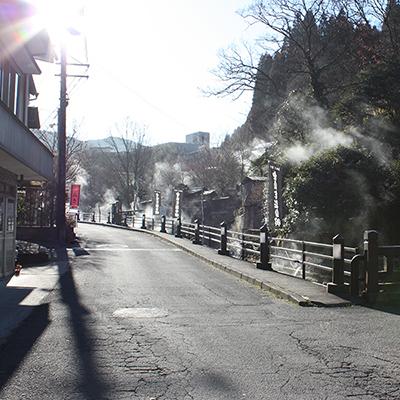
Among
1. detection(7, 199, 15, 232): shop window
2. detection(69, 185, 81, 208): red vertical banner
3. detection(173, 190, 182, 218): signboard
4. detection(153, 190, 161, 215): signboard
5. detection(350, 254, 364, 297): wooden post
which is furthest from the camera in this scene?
detection(153, 190, 161, 215): signboard

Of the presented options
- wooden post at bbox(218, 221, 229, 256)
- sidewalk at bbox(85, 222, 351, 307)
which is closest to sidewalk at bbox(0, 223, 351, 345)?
sidewalk at bbox(85, 222, 351, 307)

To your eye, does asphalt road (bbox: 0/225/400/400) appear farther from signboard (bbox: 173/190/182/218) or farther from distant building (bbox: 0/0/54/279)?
signboard (bbox: 173/190/182/218)

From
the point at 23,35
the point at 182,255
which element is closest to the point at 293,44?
the point at 182,255

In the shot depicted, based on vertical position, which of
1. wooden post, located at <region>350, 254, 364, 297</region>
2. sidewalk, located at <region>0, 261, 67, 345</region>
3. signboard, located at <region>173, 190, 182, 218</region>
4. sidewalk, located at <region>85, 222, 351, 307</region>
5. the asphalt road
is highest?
signboard, located at <region>173, 190, 182, 218</region>

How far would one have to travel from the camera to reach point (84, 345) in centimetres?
700

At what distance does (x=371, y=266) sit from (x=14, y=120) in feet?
26.2

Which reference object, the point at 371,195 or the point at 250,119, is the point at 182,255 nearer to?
the point at 371,195

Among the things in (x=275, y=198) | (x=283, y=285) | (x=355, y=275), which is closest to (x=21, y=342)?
(x=355, y=275)

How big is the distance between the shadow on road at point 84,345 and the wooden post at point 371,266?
5.24 meters

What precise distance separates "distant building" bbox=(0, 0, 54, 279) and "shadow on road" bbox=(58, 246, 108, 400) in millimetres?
3050

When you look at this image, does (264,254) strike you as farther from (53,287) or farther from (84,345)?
(84,345)

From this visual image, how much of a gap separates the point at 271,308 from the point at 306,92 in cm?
2171

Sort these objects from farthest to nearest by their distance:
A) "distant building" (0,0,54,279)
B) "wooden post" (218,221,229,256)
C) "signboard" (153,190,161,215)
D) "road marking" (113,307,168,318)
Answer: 1. "signboard" (153,190,161,215)
2. "wooden post" (218,221,229,256)
3. "distant building" (0,0,54,279)
4. "road marking" (113,307,168,318)

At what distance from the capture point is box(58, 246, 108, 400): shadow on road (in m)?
5.18
